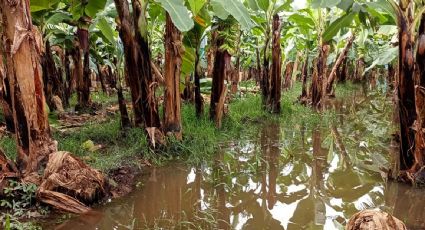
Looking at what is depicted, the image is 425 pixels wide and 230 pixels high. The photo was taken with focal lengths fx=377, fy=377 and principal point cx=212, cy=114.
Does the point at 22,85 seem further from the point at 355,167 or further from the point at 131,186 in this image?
the point at 355,167

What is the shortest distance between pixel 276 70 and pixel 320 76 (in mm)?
1067

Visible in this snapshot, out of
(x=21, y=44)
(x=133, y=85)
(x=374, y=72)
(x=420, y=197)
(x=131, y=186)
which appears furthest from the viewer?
(x=374, y=72)

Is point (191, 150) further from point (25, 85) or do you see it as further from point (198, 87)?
point (25, 85)

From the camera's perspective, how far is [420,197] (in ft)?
9.21

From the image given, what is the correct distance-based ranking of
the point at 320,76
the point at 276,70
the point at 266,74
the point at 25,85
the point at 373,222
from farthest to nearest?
the point at 320,76 → the point at 266,74 → the point at 276,70 → the point at 25,85 → the point at 373,222

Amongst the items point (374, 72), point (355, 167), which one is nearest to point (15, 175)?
point (355, 167)

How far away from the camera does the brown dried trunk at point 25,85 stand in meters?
2.62

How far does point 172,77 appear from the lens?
13.3 ft

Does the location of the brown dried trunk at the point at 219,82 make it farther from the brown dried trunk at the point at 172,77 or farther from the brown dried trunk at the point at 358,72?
the brown dried trunk at the point at 358,72

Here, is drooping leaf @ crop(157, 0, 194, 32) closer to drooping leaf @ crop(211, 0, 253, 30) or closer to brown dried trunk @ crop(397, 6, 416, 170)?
drooping leaf @ crop(211, 0, 253, 30)

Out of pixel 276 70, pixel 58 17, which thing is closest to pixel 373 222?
pixel 58 17

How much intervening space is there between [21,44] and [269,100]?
4419mm

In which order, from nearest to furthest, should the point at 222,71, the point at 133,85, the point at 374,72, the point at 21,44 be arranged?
1. the point at 21,44
2. the point at 133,85
3. the point at 222,71
4. the point at 374,72

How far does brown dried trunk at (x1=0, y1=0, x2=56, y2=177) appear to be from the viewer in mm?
2617
